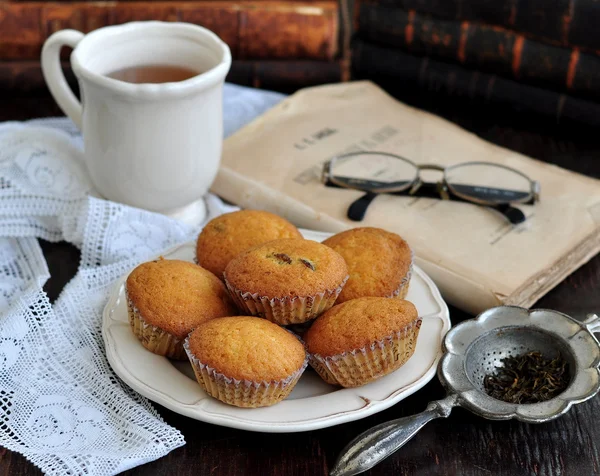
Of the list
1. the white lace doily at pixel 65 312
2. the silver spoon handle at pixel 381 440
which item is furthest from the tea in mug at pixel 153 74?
the silver spoon handle at pixel 381 440

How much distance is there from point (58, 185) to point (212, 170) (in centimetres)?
23

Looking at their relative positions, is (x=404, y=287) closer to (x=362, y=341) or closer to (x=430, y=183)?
(x=362, y=341)

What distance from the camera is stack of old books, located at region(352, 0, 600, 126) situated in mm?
1297

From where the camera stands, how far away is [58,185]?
113cm

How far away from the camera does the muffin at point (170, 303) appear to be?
0.80 m

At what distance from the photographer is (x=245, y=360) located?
73cm

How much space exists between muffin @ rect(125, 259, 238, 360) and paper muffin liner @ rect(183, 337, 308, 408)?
2.1 inches

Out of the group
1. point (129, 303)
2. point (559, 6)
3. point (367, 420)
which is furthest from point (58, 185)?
point (559, 6)

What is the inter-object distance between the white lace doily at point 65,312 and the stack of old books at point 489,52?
0.52m

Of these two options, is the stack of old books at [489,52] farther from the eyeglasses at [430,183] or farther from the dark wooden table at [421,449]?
the dark wooden table at [421,449]

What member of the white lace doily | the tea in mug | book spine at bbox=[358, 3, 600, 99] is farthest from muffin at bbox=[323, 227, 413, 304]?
book spine at bbox=[358, 3, 600, 99]

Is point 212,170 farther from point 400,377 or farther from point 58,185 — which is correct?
point 400,377

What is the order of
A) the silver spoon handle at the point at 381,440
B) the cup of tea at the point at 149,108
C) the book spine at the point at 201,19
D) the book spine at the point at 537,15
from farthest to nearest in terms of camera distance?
1. the book spine at the point at 201,19
2. the book spine at the point at 537,15
3. the cup of tea at the point at 149,108
4. the silver spoon handle at the point at 381,440

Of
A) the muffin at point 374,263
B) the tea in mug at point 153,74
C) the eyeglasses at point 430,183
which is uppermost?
the tea in mug at point 153,74
